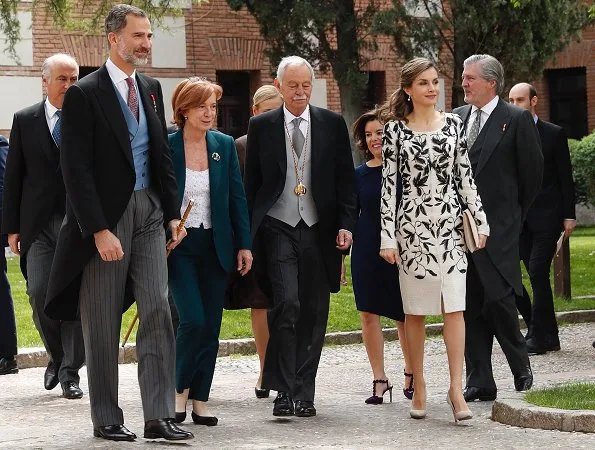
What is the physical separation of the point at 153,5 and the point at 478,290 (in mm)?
11114

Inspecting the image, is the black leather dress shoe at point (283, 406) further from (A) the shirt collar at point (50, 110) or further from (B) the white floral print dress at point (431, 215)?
(A) the shirt collar at point (50, 110)

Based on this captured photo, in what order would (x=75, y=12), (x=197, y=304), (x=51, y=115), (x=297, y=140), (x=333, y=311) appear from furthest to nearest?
(x=75, y=12)
(x=333, y=311)
(x=51, y=115)
(x=297, y=140)
(x=197, y=304)

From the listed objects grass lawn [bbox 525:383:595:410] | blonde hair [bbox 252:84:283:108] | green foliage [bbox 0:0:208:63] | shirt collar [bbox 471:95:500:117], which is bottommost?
grass lawn [bbox 525:383:595:410]

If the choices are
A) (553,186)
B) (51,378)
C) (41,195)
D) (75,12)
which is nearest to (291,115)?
(41,195)

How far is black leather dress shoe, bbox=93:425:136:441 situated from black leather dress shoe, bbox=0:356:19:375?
3.91 meters

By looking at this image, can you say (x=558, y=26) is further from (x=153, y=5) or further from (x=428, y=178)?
(x=428, y=178)

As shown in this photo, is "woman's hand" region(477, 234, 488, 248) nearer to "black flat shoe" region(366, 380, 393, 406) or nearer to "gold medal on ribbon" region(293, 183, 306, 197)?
"gold medal on ribbon" region(293, 183, 306, 197)

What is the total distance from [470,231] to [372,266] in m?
1.25

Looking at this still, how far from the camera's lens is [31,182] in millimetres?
10445

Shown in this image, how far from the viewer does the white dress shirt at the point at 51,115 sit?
417 inches

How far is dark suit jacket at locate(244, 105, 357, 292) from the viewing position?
946 cm

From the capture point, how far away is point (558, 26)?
25.1 meters

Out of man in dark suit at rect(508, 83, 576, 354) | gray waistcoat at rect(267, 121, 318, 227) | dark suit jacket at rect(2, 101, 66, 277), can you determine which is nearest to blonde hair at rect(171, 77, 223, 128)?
gray waistcoat at rect(267, 121, 318, 227)

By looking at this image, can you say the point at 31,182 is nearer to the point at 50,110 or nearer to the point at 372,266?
the point at 50,110
